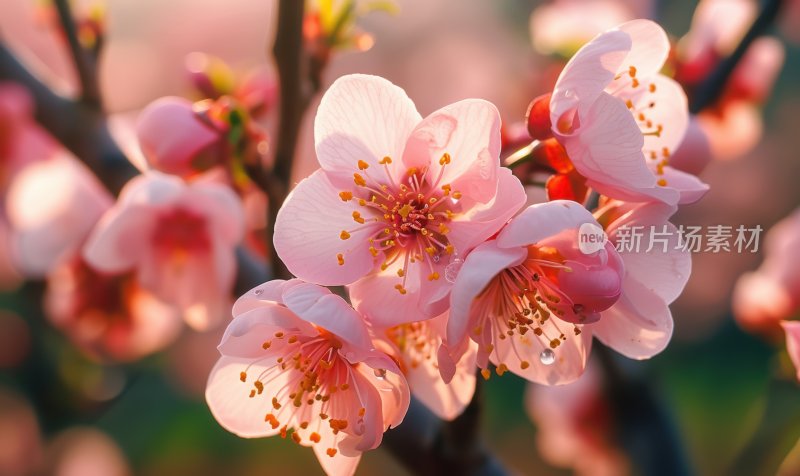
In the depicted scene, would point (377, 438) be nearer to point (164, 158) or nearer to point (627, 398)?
point (164, 158)

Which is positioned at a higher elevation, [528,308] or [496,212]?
[496,212]

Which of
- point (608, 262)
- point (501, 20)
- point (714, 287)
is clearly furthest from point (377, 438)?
point (501, 20)

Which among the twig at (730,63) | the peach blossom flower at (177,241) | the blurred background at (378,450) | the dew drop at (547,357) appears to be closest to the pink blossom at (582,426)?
the blurred background at (378,450)

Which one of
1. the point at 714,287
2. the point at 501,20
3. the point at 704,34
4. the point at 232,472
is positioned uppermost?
the point at 704,34

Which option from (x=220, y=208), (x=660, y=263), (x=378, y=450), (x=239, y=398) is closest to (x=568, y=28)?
(x=220, y=208)

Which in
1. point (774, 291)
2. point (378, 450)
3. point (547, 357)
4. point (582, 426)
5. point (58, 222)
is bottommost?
point (378, 450)

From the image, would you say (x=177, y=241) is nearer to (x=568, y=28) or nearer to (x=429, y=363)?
(x=429, y=363)

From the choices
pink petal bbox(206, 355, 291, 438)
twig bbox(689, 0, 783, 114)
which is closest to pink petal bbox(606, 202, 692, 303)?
pink petal bbox(206, 355, 291, 438)
